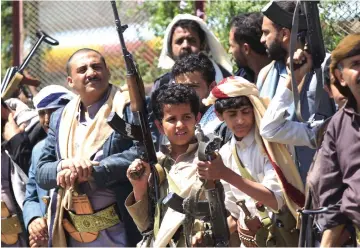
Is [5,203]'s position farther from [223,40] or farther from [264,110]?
[264,110]

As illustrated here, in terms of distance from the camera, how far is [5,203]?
736 centimetres

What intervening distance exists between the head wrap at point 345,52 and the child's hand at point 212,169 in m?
0.76

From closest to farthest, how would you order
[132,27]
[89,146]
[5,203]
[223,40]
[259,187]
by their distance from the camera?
[259,187] → [89,146] → [5,203] → [223,40] → [132,27]

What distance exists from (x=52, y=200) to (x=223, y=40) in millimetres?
2295

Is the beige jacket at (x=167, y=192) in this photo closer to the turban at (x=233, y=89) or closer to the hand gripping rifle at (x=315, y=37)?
the turban at (x=233, y=89)

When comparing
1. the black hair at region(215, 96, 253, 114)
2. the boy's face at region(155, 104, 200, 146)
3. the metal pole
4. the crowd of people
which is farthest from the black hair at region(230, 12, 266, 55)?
the metal pole

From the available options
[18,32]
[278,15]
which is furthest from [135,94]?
[18,32]

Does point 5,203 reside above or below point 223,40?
below

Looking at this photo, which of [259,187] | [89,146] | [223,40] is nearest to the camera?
[259,187]

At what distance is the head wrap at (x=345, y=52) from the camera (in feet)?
14.8

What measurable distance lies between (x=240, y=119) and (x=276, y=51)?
581mm

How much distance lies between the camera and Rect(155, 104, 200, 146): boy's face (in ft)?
18.3

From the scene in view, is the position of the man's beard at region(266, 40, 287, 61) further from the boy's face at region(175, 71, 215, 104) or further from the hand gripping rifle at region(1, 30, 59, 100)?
the hand gripping rifle at region(1, 30, 59, 100)

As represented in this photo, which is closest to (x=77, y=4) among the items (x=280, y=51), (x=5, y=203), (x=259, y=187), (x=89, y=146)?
(x=5, y=203)
